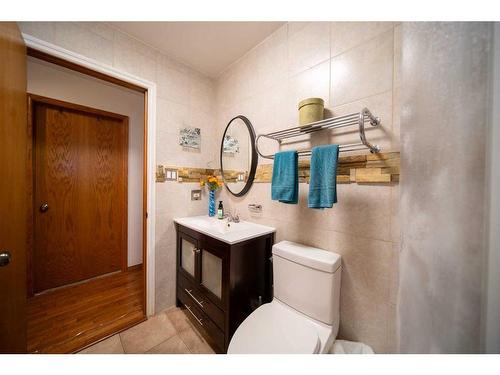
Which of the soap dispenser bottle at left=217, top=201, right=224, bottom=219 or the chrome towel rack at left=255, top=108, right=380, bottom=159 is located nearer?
the chrome towel rack at left=255, top=108, right=380, bottom=159

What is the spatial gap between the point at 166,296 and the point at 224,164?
1310 millimetres

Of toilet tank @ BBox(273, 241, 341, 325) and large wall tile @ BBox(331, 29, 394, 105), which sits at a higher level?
large wall tile @ BBox(331, 29, 394, 105)

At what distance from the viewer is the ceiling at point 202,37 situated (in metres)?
1.23

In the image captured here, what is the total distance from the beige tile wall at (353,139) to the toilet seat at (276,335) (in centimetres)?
30

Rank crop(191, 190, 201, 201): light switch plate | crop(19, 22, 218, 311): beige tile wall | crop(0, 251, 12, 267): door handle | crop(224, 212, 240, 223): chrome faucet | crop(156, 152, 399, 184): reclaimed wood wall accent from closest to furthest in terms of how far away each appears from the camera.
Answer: crop(0, 251, 12, 267): door handle, crop(156, 152, 399, 184): reclaimed wood wall accent, crop(19, 22, 218, 311): beige tile wall, crop(224, 212, 240, 223): chrome faucet, crop(191, 190, 201, 201): light switch plate

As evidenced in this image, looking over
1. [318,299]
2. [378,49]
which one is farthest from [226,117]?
[318,299]

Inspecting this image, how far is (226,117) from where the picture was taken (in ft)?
5.61

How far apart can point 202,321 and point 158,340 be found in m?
0.35

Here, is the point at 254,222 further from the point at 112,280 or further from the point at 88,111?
the point at 88,111

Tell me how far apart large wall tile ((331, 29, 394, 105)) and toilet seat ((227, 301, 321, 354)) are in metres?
1.19

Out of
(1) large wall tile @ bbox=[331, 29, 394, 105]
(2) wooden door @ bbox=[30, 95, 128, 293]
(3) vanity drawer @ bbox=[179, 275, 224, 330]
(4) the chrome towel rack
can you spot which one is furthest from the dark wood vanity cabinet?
(2) wooden door @ bbox=[30, 95, 128, 293]

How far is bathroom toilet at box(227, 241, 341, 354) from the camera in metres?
0.75

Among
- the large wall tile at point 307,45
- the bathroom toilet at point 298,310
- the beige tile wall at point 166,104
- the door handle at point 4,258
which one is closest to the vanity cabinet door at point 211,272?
the bathroom toilet at point 298,310

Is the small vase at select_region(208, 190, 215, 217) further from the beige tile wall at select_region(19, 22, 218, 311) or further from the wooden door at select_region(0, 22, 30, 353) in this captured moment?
the wooden door at select_region(0, 22, 30, 353)
